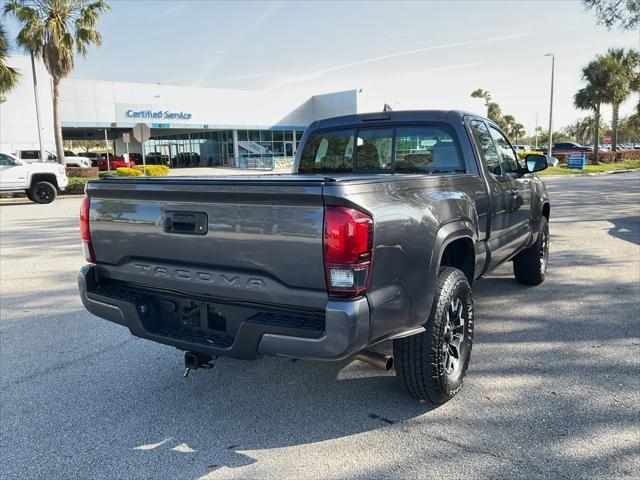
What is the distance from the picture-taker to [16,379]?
12.7ft

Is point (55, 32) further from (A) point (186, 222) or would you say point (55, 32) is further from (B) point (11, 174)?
(A) point (186, 222)

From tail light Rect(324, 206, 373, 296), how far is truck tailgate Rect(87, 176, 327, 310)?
1.8 inches

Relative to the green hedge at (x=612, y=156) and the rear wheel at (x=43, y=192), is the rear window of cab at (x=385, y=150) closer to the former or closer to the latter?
the rear wheel at (x=43, y=192)

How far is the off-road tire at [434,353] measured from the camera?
311 cm

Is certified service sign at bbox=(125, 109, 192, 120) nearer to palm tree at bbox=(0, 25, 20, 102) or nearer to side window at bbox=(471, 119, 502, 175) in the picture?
palm tree at bbox=(0, 25, 20, 102)

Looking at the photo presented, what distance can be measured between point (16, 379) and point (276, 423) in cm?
210

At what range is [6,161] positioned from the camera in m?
17.2

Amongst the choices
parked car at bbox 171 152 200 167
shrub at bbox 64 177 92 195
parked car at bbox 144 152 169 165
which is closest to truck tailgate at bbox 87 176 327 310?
shrub at bbox 64 177 92 195

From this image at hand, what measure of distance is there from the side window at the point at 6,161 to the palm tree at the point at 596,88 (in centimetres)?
4337

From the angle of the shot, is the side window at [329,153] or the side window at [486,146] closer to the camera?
the side window at [486,146]

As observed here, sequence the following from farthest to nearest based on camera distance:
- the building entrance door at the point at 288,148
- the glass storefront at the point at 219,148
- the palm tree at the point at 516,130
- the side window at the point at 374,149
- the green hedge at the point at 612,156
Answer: the palm tree at the point at 516,130, the building entrance door at the point at 288,148, the glass storefront at the point at 219,148, the green hedge at the point at 612,156, the side window at the point at 374,149

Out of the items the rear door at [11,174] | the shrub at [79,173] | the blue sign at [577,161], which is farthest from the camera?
the blue sign at [577,161]

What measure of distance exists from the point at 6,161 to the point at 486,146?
1740cm

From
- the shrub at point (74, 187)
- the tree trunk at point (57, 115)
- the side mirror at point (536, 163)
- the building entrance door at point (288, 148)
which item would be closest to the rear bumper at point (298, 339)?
the side mirror at point (536, 163)
